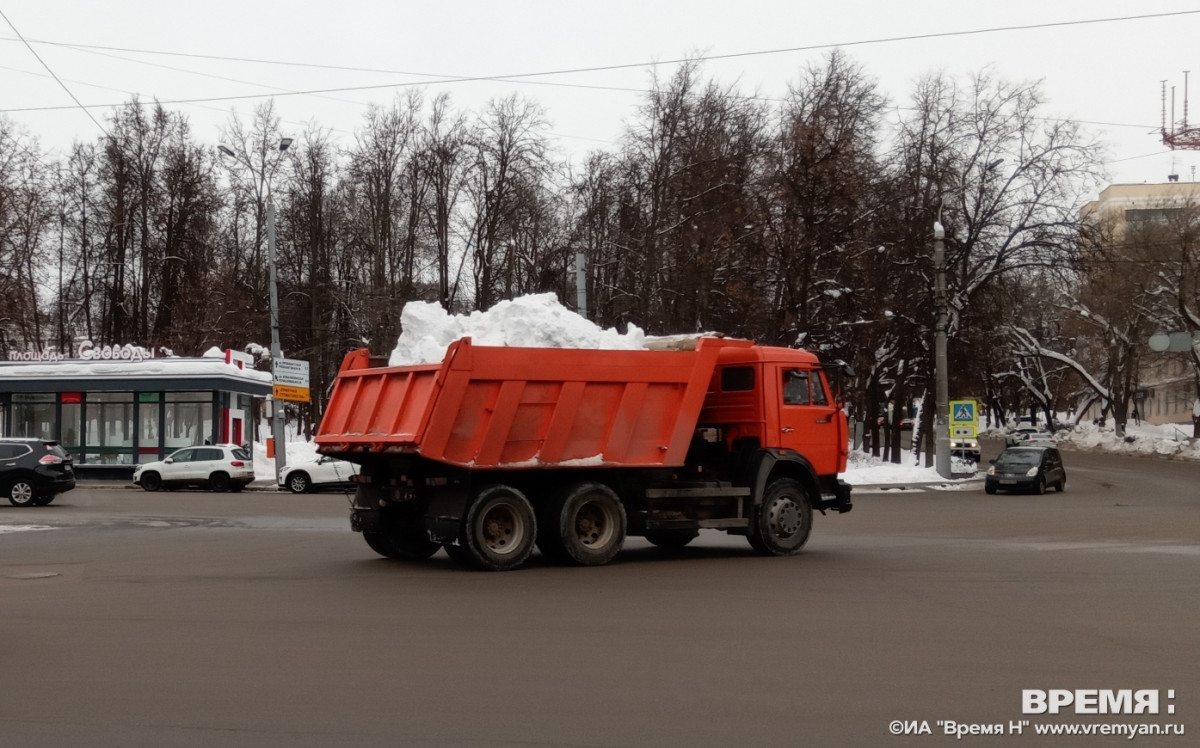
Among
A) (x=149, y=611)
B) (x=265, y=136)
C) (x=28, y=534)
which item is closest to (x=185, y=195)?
(x=265, y=136)

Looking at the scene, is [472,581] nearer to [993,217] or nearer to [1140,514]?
[1140,514]

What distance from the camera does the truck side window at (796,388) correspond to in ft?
55.4

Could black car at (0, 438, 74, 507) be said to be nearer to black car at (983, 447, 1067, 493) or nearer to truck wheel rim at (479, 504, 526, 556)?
truck wheel rim at (479, 504, 526, 556)

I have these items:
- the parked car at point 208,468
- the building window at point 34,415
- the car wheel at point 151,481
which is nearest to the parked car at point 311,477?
the parked car at point 208,468

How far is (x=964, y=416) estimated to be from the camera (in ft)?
141

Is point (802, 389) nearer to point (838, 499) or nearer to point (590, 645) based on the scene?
point (838, 499)

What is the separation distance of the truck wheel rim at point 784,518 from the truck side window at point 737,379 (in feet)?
5.25

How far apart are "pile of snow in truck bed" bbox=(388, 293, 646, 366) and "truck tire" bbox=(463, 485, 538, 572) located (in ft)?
5.88

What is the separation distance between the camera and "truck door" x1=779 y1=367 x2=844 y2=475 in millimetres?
16797

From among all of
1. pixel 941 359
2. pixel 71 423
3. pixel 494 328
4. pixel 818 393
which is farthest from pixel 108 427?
pixel 818 393

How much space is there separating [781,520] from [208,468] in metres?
A: 25.3

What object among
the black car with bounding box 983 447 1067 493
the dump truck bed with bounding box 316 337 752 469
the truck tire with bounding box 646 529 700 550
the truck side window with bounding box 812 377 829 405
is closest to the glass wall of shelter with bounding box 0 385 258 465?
the black car with bounding box 983 447 1067 493

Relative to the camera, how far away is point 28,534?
21062 mm

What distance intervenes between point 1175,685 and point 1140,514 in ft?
65.9
